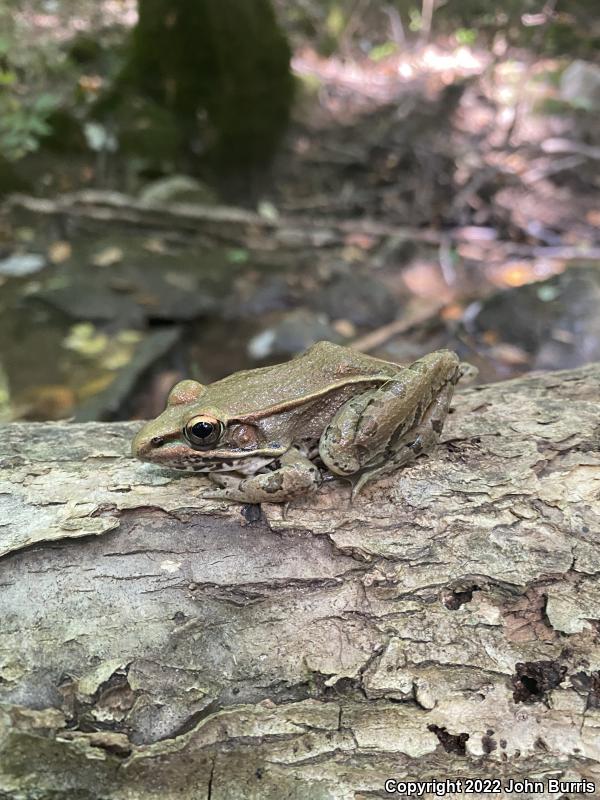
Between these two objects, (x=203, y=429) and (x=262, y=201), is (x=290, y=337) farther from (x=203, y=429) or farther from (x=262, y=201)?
(x=203, y=429)

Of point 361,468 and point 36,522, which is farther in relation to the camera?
point 361,468

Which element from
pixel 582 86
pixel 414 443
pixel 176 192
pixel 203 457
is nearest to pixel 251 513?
pixel 203 457

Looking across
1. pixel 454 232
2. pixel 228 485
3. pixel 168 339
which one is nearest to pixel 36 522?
pixel 228 485

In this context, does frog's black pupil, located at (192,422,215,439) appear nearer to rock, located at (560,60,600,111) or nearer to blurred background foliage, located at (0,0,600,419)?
blurred background foliage, located at (0,0,600,419)

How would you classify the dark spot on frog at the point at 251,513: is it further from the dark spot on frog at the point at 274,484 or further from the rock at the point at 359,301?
the rock at the point at 359,301

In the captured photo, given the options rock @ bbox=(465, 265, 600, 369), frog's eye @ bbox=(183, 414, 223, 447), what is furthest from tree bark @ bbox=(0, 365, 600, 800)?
rock @ bbox=(465, 265, 600, 369)

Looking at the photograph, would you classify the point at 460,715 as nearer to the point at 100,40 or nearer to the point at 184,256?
the point at 184,256
